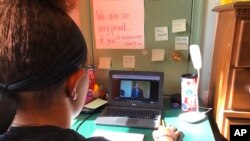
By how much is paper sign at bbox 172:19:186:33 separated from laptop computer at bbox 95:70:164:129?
31 centimetres

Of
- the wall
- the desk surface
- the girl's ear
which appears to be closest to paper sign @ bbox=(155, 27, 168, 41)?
the wall

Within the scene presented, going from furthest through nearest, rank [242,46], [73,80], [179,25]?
1. [179,25]
2. [242,46]
3. [73,80]

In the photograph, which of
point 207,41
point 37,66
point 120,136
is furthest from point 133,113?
point 37,66

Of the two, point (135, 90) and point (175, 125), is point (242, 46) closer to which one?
point (175, 125)

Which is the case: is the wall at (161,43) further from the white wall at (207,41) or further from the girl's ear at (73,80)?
the girl's ear at (73,80)

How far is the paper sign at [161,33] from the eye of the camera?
4.65 feet

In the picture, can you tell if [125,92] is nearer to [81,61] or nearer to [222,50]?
[222,50]

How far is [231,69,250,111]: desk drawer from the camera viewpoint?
0.98 meters

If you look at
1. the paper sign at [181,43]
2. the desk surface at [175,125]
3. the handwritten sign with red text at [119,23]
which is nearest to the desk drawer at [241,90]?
the desk surface at [175,125]

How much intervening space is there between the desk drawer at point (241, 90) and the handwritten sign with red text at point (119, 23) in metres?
0.62

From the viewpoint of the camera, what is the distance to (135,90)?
1301 mm

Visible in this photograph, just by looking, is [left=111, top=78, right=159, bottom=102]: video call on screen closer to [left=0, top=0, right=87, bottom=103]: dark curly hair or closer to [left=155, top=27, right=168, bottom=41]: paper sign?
[left=155, top=27, right=168, bottom=41]: paper sign

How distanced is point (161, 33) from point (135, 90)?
1.26 ft

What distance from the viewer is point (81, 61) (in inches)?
23.2
